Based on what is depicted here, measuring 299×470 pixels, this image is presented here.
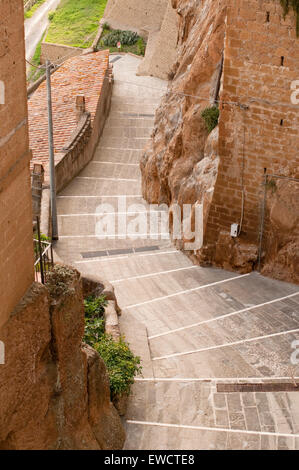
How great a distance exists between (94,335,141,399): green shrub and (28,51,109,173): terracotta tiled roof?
39.2ft

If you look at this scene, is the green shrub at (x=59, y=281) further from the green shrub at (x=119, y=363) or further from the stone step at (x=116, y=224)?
the stone step at (x=116, y=224)

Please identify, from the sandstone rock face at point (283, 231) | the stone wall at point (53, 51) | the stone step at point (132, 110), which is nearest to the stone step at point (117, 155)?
the stone step at point (132, 110)

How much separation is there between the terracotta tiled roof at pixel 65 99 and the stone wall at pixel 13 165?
14402mm

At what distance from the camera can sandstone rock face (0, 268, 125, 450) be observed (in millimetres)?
8516

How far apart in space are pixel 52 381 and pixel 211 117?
33.9ft

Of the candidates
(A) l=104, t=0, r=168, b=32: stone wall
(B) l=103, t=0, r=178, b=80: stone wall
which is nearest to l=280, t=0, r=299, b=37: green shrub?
(B) l=103, t=0, r=178, b=80: stone wall

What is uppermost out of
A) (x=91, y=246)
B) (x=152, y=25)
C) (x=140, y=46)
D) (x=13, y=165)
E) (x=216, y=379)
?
(x=152, y=25)

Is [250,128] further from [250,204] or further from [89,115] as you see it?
[89,115]

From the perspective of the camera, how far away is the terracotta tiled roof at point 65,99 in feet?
83.0

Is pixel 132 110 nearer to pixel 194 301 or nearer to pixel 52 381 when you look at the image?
pixel 194 301

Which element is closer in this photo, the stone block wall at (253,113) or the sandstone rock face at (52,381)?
the sandstone rock face at (52,381)

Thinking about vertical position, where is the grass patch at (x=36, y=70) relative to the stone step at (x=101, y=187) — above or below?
above

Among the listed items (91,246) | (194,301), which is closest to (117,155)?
(91,246)

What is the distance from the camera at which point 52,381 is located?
929 cm
